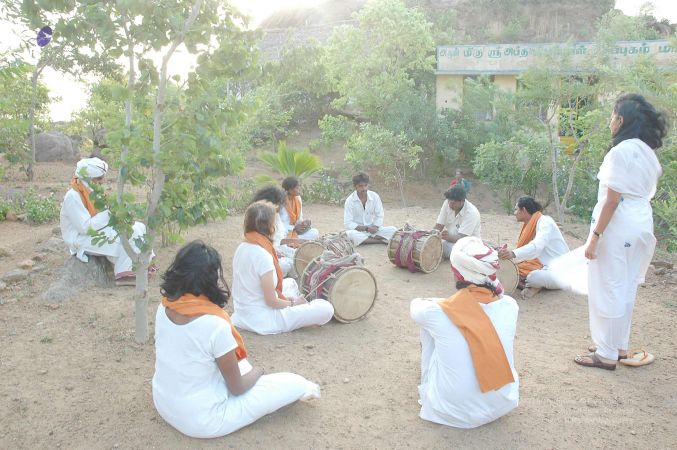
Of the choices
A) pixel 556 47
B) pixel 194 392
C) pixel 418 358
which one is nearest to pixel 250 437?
pixel 194 392

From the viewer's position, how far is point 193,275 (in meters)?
3.18

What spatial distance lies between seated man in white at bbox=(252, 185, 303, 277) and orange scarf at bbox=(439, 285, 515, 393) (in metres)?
2.08

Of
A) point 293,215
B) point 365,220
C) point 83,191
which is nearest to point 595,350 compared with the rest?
point 293,215

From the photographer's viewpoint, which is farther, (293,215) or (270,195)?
(293,215)

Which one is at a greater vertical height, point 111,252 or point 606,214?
point 606,214

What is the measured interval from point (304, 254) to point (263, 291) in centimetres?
155

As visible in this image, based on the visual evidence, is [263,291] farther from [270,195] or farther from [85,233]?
[85,233]

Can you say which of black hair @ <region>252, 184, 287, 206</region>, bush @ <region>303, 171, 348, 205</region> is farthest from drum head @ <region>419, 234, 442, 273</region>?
bush @ <region>303, 171, 348, 205</region>

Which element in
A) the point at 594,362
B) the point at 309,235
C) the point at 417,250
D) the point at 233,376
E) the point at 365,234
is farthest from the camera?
the point at 365,234

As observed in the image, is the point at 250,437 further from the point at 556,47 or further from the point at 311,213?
the point at 556,47

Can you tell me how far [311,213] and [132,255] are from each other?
6680 millimetres

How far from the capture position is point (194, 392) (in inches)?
129

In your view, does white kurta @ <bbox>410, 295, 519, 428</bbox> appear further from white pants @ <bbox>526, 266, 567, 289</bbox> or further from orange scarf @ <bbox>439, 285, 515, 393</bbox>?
white pants @ <bbox>526, 266, 567, 289</bbox>

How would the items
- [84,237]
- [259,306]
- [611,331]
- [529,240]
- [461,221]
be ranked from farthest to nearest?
[461,221] → [529,240] → [84,237] → [259,306] → [611,331]
